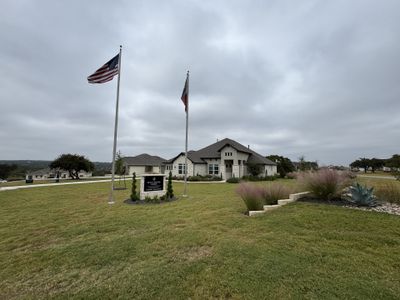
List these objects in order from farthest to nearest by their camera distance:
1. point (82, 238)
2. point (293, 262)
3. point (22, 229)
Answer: point (22, 229), point (82, 238), point (293, 262)

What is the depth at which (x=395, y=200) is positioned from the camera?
26.4ft

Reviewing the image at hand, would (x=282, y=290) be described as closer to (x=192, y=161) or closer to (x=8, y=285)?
(x=8, y=285)

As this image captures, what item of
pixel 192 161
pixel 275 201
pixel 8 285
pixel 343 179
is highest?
pixel 192 161

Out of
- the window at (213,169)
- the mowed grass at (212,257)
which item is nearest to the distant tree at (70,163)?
the window at (213,169)

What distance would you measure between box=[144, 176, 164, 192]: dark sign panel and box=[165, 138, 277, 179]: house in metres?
19.9

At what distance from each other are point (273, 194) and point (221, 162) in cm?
2453

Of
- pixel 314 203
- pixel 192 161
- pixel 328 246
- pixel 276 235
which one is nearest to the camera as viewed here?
pixel 328 246

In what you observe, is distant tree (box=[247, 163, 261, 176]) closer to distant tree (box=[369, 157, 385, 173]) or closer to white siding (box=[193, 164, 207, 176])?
white siding (box=[193, 164, 207, 176])

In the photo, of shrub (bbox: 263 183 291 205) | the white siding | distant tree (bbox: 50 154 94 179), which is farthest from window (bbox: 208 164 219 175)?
shrub (bbox: 263 183 291 205)

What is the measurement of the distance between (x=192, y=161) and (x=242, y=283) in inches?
1197

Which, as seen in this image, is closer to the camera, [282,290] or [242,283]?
[282,290]

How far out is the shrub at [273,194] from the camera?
836 cm

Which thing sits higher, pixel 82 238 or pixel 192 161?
pixel 192 161

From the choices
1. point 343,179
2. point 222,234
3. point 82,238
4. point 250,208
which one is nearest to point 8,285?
point 82,238
